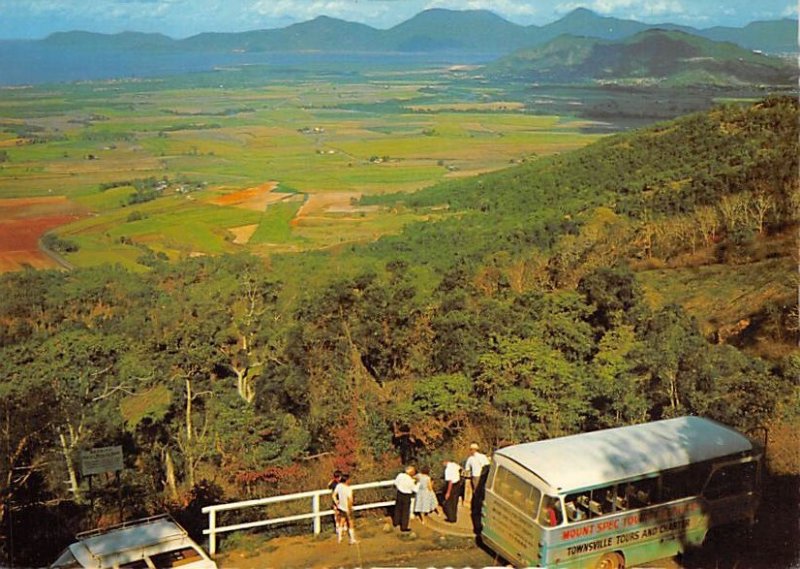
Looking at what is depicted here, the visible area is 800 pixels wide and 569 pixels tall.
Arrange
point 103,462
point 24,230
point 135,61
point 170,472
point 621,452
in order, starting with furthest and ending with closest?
point 135,61 → point 24,230 → point 170,472 → point 103,462 → point 621,452

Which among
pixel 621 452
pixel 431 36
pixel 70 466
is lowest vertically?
pixel 70 466

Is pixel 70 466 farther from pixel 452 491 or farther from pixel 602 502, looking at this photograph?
pixel 602 502

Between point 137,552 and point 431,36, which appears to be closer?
point 137,552

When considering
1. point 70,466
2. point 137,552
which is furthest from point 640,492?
point 70,466

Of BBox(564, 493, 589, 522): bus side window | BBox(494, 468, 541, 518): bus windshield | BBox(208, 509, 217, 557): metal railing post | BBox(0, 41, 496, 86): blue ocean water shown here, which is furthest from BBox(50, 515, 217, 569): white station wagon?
BBox(0, 41, 496, 86): blue ocean water

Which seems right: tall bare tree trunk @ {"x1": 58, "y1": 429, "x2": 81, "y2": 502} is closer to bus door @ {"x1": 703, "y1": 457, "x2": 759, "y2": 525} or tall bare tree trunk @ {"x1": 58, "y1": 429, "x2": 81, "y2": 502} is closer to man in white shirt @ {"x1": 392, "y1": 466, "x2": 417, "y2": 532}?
man in white shirt @ {"x1": 392, "y1": 466, "x2": 417, "y2": 532}

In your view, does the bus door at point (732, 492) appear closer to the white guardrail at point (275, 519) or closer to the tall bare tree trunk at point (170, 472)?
the white guardrail at point (275, 519)

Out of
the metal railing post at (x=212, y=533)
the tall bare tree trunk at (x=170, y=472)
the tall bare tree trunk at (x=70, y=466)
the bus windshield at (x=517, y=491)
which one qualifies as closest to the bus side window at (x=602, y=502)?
the bus windshield at (x=517, y=491)
